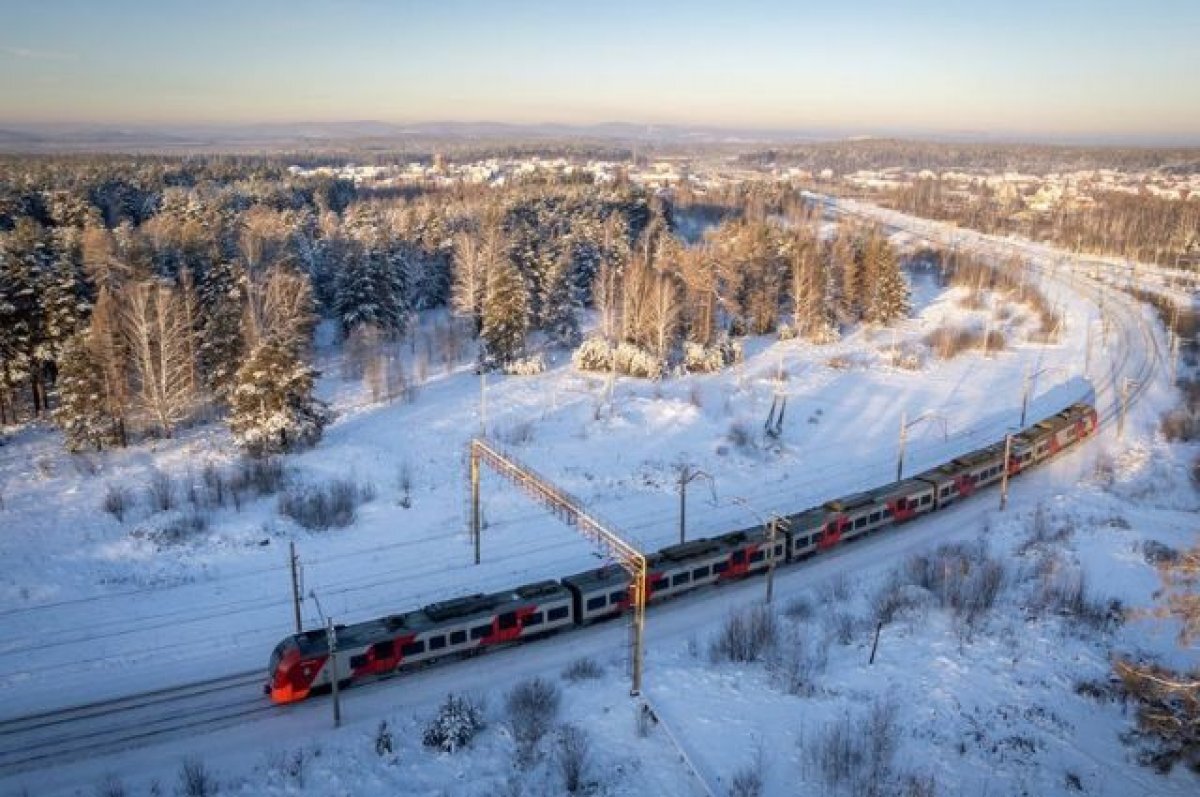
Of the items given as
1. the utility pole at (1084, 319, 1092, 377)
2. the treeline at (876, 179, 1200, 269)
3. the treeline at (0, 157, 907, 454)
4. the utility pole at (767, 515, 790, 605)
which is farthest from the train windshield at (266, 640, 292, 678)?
the treeline at (876, 179, 1200, 269)

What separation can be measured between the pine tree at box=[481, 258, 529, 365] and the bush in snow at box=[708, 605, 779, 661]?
35052 millimetres

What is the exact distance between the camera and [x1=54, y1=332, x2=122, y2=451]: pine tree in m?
41.2

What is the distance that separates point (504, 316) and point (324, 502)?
24.5 meters

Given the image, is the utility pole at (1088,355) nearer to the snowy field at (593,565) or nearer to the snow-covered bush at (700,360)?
the snowy field at (593,565)

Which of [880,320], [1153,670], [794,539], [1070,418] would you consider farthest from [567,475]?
[880,320]

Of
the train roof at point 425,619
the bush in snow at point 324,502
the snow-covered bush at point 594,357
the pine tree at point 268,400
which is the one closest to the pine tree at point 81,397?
the pine tree at point 268,400

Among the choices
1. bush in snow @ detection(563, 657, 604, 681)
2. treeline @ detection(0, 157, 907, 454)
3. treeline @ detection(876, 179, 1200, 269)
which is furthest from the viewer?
treeline @ detection(876, 179, 1200, 269)

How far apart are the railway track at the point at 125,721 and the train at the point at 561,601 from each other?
1.07m

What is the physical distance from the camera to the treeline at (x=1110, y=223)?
131 m

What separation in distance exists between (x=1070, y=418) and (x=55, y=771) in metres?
51.4

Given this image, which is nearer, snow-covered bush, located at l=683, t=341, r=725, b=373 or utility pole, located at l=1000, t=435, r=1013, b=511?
utility pole, located at l=1000, t=435, r=1013, b=511

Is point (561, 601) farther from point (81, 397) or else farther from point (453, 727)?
point (81, 397)

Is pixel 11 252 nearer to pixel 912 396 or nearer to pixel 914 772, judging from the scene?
pixel 914 772

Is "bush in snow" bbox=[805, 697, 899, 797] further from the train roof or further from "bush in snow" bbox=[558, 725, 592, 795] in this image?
the train roof
